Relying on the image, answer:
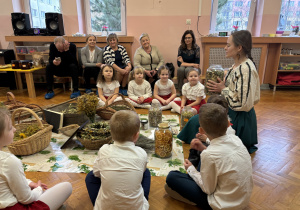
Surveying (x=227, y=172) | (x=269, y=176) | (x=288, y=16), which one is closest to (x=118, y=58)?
(x=269, y=176)

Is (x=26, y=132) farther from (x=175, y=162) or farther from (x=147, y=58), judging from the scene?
(x=147, y=58)

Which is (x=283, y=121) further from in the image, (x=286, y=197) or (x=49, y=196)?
(x=49, y=196)

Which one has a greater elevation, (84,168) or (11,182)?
(11,182)

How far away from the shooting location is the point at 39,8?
4.89 meters

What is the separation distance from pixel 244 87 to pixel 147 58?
2.57m

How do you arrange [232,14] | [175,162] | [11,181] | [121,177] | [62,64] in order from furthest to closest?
[232,14] < [62,64] < [175,162] < [121,177] < [11,181]

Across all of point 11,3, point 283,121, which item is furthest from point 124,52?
point 283,121

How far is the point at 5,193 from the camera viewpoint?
1015mm

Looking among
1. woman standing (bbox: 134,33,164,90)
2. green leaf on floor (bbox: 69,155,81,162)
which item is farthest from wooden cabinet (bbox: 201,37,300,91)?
green leaf on floor (bbox: 69,155,81,162)

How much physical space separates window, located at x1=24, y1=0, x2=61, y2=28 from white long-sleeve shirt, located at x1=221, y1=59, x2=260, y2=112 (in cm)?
435

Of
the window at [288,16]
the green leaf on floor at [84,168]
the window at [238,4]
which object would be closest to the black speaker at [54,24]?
the green leaf on floor at [84,168]

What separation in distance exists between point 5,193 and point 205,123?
105 cm

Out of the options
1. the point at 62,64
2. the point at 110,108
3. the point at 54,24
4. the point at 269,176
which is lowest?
the point at 269,176

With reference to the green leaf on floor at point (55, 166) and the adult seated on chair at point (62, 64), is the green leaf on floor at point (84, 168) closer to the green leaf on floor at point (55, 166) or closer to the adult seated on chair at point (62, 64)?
the green leaf on floor at point (55, 166)
